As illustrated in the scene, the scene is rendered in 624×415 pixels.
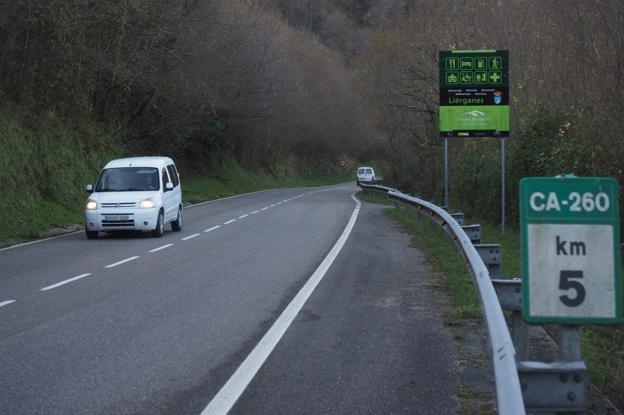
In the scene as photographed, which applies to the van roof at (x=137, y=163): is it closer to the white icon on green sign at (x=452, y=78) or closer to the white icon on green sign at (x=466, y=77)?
the white icon on green sign at (x=452, y=78)

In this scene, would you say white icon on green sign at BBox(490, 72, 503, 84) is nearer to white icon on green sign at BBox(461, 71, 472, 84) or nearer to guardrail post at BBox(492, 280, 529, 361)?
white icon on green sign at BBox(461, 71, 472, 84)

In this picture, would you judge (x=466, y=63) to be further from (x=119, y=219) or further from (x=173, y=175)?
(x=119, y=219)

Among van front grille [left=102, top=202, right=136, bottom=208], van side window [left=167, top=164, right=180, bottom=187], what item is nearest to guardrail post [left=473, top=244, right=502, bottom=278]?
van front grille [left=102, top=202, right=136, bottom=208]

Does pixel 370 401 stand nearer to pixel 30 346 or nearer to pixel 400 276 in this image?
pixel 30 346

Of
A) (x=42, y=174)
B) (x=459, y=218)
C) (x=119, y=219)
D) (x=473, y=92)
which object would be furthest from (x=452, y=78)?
(x=42, y=174)

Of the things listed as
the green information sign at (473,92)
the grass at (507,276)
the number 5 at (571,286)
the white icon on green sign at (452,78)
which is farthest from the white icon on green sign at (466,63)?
the number 5 at (571,286)

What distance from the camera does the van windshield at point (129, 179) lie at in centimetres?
2031

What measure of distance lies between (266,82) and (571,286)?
4816 cm

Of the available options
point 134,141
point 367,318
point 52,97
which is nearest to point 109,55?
point 52,97

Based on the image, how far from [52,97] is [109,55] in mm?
2881

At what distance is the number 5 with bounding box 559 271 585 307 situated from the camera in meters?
4.36

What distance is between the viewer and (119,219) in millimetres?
18984

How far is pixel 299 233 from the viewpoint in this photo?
→ 20094mm

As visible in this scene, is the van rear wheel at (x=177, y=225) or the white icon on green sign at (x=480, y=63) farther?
the white icon on green sign at (x=480, y=63)
